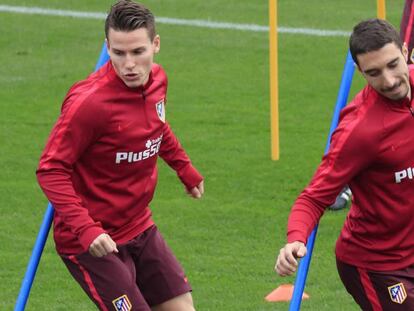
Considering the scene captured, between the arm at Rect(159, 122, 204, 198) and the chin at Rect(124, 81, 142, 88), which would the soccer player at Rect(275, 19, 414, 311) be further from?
the arm at Rect(159, 122, 204, 198)

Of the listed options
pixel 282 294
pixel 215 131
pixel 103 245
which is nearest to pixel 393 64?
pixel 103 245

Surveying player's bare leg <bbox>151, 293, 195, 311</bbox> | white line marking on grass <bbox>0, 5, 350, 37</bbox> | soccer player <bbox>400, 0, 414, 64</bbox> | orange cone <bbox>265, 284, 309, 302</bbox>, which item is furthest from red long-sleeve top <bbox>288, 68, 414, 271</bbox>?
white line marking on grass <bbox>0, 5, 350, 37</bbox>

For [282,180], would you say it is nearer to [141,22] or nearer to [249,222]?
[249,222]

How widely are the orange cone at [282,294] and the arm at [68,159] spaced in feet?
8.68

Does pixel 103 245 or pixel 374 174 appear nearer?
pixel 374 174

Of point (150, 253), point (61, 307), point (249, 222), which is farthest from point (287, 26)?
point (150, 253)

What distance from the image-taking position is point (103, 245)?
259 inches

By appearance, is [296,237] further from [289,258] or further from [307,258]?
[307,258]

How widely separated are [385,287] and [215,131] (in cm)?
748

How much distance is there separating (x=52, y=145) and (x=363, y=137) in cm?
162

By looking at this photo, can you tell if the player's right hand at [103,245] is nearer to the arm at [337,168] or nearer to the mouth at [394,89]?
the arm at [337,168]

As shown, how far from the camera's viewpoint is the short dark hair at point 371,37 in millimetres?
6203

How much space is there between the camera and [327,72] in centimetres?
1658

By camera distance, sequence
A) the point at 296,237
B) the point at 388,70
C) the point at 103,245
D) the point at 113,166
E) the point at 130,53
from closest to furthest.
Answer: the point at 296,237
the point at 388,70
the point at 103,245
the point at 130,53
the point at 113,166
